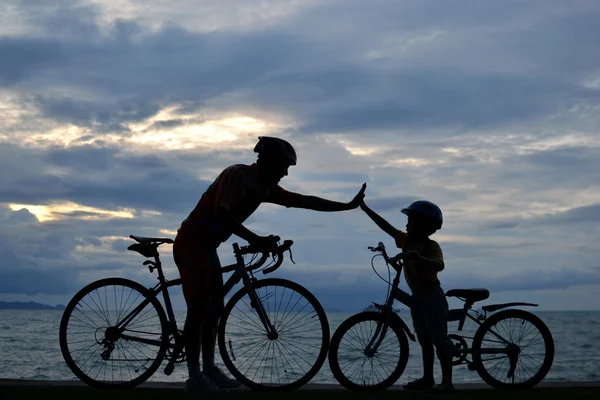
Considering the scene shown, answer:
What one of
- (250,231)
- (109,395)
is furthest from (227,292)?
(109,395)

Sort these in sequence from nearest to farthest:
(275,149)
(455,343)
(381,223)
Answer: (275,149), (455,343), (381,223)

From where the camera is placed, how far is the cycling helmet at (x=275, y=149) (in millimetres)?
6543

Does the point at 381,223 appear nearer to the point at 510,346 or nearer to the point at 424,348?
the point at 424,348

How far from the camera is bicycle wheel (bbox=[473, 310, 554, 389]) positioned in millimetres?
7109

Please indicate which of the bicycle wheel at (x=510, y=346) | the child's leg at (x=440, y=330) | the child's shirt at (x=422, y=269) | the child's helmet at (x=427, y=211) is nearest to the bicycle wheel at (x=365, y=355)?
the child's leg at (x=440, y=330)

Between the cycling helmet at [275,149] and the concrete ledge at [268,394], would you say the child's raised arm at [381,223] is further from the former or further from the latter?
the concrete ledge at [268,394]

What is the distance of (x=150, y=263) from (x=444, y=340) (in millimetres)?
2904

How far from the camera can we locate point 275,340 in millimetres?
6688

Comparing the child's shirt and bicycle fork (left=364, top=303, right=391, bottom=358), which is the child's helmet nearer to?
the child's shirt

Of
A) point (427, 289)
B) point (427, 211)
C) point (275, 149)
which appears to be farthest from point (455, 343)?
point (275, 149)

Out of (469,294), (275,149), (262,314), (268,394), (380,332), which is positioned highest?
(275,149)

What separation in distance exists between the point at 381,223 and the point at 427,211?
22.6 inches

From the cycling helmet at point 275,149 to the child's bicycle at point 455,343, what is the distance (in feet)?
4.31

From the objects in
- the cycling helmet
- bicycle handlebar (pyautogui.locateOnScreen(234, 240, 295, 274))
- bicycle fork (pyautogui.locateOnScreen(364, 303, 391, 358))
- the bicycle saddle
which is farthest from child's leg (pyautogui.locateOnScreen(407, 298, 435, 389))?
the cycling helmet
